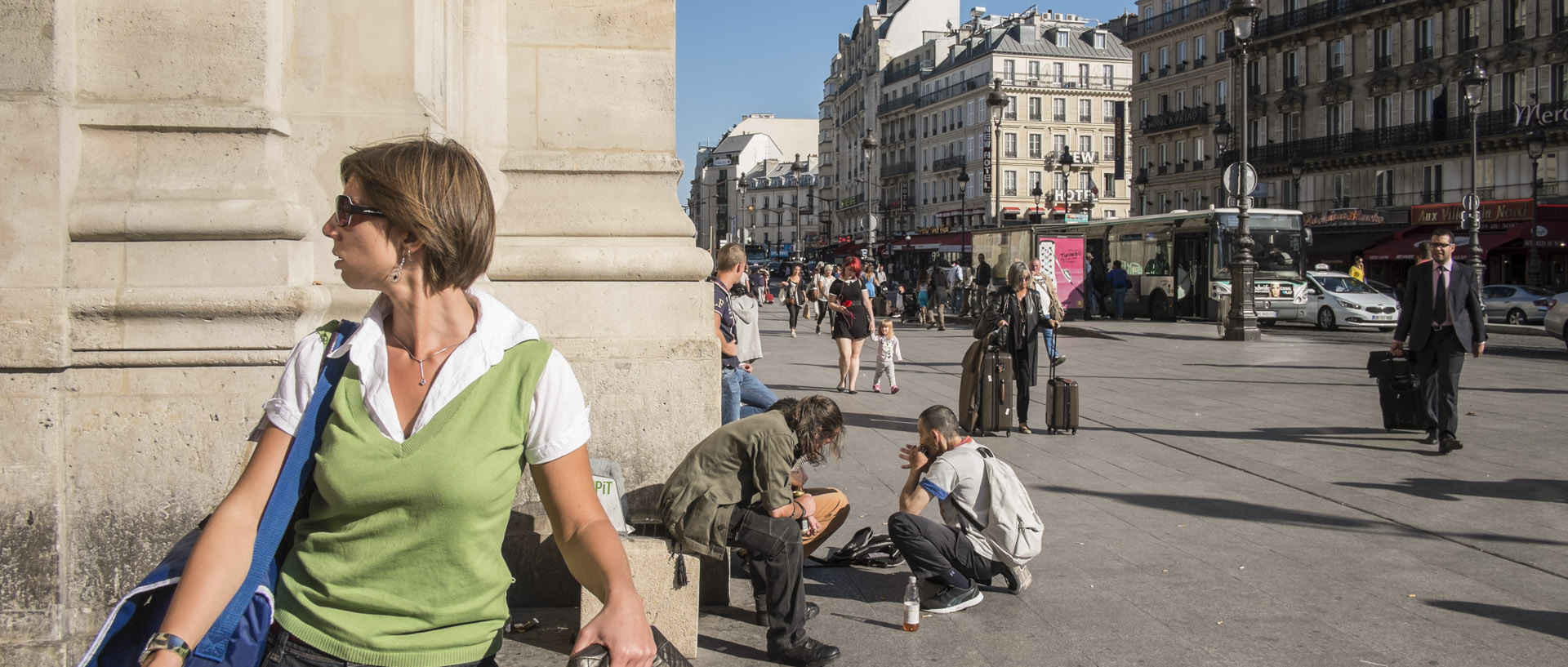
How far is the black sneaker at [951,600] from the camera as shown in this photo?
5.34m

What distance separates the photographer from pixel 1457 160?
5100 centimetres

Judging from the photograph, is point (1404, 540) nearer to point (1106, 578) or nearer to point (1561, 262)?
point (1106, 578)

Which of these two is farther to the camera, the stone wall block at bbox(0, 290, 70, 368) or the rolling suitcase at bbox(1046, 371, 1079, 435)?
the rolling suitcase at bbox(1046, 371, 1079, 435)

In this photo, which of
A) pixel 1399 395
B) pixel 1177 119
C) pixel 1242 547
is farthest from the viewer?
pixel 1177 119

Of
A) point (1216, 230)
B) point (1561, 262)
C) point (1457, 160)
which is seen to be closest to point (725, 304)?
point (1216, 230)

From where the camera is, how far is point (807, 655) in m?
4.52

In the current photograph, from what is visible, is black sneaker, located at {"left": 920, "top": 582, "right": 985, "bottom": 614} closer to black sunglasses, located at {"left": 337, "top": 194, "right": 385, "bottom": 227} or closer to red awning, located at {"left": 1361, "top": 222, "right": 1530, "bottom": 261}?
black sunglasses, located at {"left": 337, "top": 194, "right": 385, "bottom": 227}

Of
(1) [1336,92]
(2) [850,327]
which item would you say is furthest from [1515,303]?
(1) [1336,92]

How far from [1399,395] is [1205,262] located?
880 inches

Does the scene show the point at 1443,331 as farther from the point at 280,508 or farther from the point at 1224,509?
the point at 280,508

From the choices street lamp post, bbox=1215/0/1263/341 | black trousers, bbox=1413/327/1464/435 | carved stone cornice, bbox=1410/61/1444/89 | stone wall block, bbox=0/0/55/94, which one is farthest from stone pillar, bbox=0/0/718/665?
carved stone cornice, bbox=1410/61/1444/89

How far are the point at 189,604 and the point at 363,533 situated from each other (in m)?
0.27

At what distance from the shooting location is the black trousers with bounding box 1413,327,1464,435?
940cm

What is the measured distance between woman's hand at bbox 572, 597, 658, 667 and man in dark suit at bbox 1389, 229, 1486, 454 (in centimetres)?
895
